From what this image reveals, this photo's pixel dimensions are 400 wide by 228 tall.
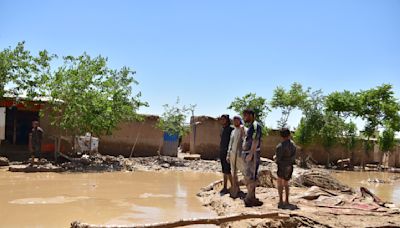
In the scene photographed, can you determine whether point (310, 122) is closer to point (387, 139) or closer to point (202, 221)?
point (387, 139)

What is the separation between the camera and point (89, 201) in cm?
735

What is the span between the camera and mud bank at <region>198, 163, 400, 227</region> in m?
5.30

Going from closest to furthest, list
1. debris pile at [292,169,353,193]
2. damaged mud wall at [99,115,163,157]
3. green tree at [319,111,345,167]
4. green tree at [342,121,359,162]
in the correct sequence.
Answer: debris pile at [292,169,353,193], damaged mud wall at [99,115,163,157], green tree at [319,111,345,167], green tree at [342,121,359,162]

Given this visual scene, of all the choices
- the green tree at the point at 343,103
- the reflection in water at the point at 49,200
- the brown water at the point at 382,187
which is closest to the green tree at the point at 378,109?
the green tree at the point at 343,103

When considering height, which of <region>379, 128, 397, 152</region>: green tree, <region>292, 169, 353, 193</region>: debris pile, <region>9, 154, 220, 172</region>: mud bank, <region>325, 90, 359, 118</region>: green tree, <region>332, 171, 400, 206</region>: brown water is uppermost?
<region>325, 90, 359, 118</region>: green tree

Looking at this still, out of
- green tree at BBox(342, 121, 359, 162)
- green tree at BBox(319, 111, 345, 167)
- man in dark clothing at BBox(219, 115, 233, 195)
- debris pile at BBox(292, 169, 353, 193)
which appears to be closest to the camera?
man in dark clothing at BBox(219, 115, 233, 195)

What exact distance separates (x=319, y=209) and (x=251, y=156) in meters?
1.37

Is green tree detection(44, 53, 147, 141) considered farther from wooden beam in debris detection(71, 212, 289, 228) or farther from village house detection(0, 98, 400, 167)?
wooden beam in debris detection(71, 212, 289, 228)

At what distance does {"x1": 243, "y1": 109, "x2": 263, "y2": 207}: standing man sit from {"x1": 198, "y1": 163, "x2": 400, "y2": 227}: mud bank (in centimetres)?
20

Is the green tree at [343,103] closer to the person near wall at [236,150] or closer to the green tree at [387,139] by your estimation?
the green tree at [387,139]

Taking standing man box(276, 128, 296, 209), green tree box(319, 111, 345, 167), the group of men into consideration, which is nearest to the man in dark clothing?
the group of men

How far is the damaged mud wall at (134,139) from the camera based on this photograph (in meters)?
18.5

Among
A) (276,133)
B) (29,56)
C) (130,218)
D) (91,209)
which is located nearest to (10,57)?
(29,56)

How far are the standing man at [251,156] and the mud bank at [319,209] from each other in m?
0.20
